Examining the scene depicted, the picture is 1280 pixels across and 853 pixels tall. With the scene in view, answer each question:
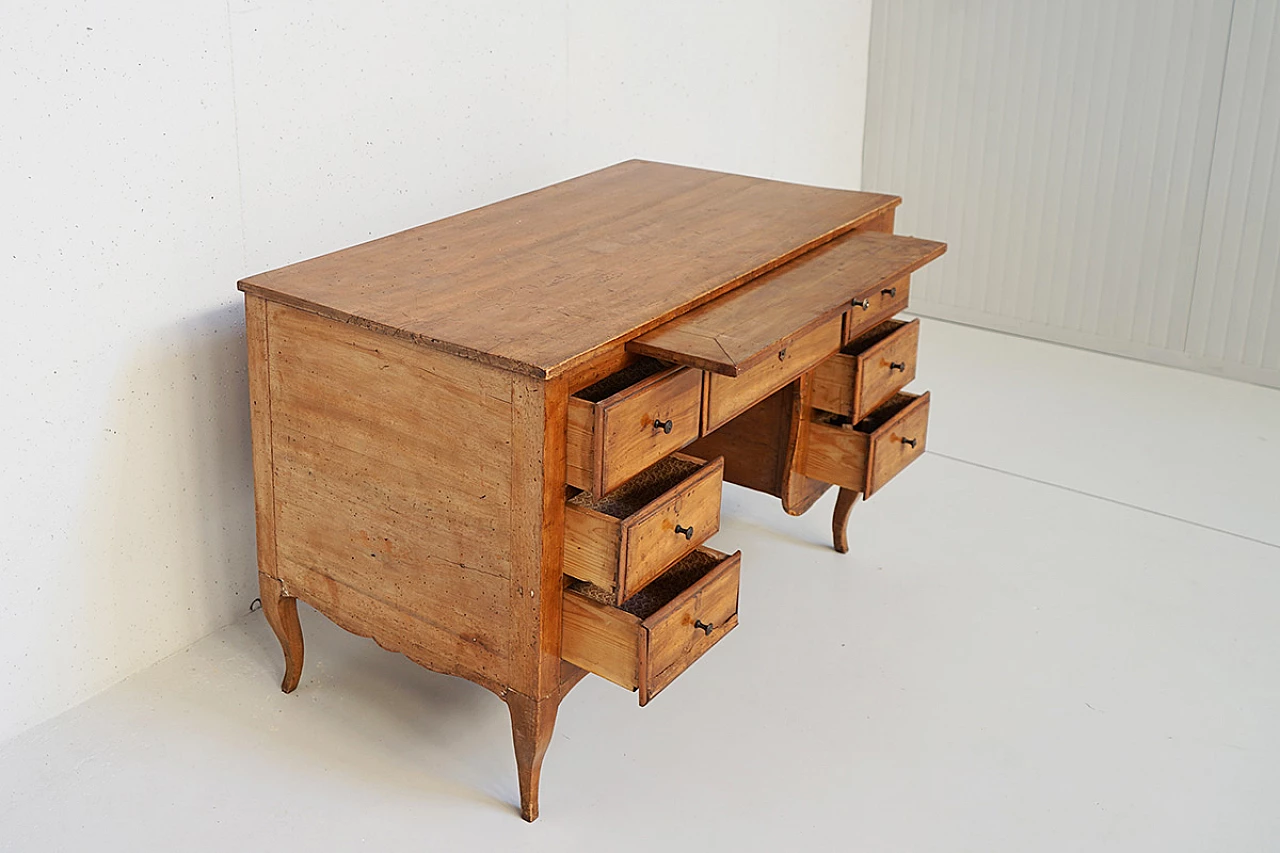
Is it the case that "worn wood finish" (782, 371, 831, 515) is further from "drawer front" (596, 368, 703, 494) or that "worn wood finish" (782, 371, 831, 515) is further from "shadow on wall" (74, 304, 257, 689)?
"shadow on wall" (74, 304, 257, 689)

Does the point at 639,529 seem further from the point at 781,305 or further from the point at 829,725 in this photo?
the point at 829,725

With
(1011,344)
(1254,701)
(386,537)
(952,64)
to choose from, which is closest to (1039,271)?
(1011,344)

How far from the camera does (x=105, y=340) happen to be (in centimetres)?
194

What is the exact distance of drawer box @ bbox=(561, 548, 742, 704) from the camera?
1.70m

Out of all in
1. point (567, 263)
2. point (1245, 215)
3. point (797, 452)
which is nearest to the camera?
point (567, 263)

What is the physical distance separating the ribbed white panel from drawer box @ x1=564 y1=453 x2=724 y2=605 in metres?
2.10

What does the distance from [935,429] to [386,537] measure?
1700 mm

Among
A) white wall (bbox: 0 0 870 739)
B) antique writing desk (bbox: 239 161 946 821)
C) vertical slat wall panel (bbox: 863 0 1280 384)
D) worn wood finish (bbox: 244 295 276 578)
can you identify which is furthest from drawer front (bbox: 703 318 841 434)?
vertical slat wall panel (bbox: 863 0 1280 384)

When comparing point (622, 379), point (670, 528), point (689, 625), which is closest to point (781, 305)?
point (622, 379)

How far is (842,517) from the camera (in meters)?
2.55

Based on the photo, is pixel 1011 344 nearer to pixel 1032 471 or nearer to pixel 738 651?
pixel 1032 471

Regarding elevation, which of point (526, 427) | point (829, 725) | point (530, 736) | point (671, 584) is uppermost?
point (526, 427)

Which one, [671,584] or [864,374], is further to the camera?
[864,374]

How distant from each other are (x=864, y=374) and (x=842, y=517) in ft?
1.44
